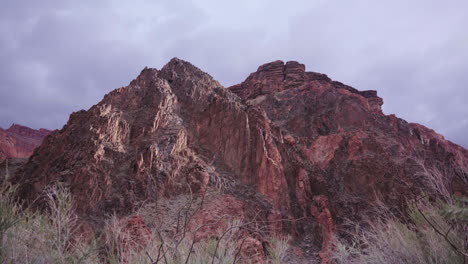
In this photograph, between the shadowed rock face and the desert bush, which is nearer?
the desert bush

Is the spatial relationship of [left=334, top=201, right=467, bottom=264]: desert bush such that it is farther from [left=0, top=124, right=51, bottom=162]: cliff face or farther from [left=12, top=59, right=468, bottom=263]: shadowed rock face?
[left=0, top=124, right=51, bottom=162]: cliff face

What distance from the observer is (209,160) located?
2834 cm

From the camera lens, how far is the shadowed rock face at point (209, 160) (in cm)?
2327

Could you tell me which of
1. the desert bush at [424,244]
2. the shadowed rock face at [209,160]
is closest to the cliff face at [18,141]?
the shadowed rock face at [209,160]

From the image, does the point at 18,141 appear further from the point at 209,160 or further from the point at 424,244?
the point at 424,244

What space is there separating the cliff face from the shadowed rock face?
19.1 metres

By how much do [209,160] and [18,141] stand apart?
192 ft

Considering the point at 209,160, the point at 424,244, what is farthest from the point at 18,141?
the point at 424,244

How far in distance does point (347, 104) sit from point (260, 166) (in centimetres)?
2507

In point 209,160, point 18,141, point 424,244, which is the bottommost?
point 424,244

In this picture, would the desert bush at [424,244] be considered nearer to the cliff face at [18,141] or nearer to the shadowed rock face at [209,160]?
the shadowed rock face at [209,160]

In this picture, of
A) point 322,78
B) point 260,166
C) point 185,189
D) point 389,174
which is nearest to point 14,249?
point 185,189

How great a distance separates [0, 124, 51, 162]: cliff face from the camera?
44.4 metres

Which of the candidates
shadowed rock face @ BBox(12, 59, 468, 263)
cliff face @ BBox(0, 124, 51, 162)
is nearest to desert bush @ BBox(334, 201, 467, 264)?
shadowed rock face @ BBox(12, 59, 468, 263)
